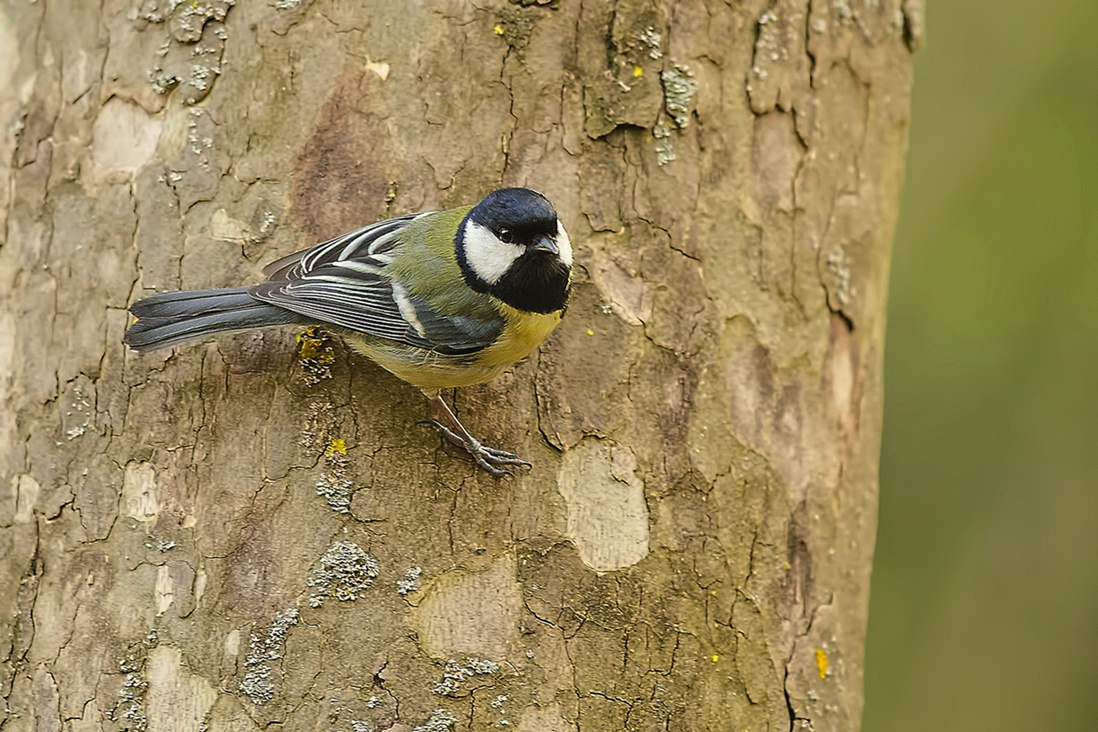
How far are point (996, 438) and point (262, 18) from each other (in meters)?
4.19

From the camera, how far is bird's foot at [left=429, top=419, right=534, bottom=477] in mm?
2461

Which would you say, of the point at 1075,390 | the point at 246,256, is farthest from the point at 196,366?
the point at 1075,390

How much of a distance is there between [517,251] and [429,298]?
32 centimetres

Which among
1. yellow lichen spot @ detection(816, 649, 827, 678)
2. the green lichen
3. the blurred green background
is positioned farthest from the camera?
the blurred green background

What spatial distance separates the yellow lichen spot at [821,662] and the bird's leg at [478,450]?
3.20 feet

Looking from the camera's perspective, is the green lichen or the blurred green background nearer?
the green lichen

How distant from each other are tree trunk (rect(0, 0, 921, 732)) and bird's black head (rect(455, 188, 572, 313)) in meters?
0.14

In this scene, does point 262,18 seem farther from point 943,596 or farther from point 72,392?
point 943,596

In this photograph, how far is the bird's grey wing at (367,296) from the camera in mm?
2537

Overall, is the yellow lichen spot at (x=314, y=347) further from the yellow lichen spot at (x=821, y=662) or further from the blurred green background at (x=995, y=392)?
the blurred green background at (x=995, y=392)

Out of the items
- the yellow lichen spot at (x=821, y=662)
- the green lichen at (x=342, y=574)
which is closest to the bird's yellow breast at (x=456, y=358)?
the green lichen at (x=342, y=574)

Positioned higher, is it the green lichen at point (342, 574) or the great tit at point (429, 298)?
the great tit at point (429, 298)

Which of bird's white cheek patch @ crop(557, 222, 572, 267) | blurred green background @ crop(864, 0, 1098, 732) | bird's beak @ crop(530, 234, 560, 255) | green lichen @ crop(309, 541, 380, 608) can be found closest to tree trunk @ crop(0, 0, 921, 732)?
green lichen @ crop(309, 541, 380, 608)

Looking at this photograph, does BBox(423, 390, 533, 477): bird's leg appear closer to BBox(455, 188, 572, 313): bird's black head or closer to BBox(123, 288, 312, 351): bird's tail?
BBox(455, 188, 572, 313): bird's black head
